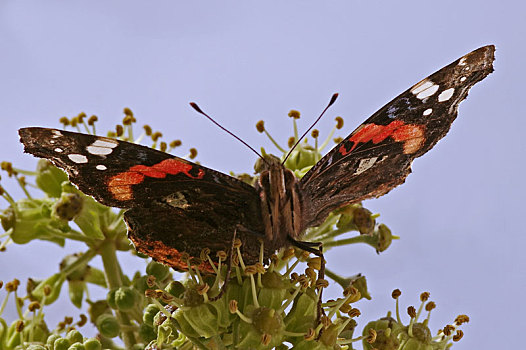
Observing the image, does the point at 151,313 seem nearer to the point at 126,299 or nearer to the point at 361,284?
the point at 126,299

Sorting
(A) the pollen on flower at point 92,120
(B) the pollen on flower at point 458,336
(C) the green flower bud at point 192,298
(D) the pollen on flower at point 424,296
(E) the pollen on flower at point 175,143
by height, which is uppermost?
(A) the pollen on flower at point 92,120

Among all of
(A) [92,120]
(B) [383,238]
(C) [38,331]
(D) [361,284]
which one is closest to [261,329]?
(D) [361,284]

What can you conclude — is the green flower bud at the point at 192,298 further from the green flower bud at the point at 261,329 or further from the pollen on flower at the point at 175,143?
the pollen on flower at the point at 175,143

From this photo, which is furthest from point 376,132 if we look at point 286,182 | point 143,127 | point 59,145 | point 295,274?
point 143,127

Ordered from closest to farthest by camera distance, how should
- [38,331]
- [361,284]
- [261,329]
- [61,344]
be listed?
[261,329]
[61,344]
[361,284]
[38,331]

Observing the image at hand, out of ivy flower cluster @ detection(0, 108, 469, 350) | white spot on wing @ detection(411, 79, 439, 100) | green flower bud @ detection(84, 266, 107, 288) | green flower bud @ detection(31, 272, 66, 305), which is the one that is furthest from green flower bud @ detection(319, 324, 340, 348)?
green flower bud @ detection(84, 266, 107, 288)

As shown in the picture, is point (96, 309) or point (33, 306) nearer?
point (33, 306)

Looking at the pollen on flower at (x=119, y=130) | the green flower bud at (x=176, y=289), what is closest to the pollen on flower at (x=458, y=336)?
the green flower bud at (x=176, y=289)
